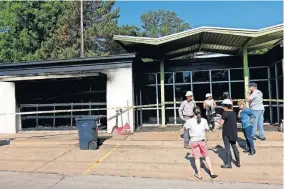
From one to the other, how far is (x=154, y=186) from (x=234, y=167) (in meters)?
2.35

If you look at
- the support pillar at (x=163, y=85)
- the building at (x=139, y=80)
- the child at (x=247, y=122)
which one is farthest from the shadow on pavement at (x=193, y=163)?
the support pillar at (x=163, y=85)

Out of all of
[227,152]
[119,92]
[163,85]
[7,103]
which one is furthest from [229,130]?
[7,103]

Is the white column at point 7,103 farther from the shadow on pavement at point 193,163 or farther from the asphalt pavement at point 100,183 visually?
the shadow on pavement at point 193,163

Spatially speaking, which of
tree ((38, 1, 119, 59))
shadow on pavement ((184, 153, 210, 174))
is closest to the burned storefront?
shadow on pavement ((184, 153, 210, 174))

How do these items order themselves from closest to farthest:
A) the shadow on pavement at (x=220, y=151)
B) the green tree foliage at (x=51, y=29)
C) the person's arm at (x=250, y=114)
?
the person's arm at (x=250, y=114)
the shadow on pavement at (x=220, y=151)
the green tree foliage at (x=51, y=29)

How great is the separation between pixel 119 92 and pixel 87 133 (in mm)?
4224

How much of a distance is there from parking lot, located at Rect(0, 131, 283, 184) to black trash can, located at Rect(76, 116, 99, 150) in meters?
0.25

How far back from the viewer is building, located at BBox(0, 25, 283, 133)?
Answer: 13.6 m

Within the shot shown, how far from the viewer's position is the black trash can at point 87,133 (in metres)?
9.84

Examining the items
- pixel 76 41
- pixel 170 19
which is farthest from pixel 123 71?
pixel 170 19

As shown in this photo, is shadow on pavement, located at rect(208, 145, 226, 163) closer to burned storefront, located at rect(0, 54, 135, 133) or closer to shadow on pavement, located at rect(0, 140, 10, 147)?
burned storefront, located at rect(0, 54, 135, 133)

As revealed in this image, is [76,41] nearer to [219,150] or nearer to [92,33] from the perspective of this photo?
[92,33]

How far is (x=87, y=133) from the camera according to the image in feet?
32.4

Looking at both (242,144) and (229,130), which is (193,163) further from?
(242,144)
